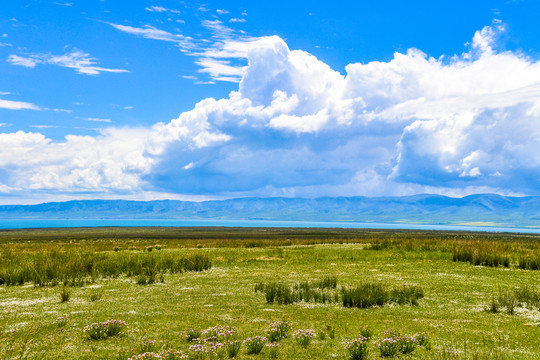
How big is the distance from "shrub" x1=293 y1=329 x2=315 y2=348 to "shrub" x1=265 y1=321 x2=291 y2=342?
0.33 m

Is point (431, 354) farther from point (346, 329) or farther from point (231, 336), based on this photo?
point (231, 336)

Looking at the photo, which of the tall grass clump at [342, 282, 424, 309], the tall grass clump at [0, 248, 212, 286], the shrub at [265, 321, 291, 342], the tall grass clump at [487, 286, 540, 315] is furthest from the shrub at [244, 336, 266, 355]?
the tall grass clump at [0, 248, 212, 286]

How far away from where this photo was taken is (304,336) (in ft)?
39.5

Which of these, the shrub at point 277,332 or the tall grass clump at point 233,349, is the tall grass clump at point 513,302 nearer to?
the shrub at point 277,332

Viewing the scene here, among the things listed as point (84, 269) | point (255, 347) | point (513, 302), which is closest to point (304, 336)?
point (255, 347)

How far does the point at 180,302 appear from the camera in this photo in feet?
59.7

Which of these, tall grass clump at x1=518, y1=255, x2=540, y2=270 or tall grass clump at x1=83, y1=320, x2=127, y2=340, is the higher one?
tall grass clump at x1=83, y1=320, x2=127, y2=340

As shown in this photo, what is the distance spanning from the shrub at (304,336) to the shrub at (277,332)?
327mm

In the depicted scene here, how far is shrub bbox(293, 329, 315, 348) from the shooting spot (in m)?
11.5

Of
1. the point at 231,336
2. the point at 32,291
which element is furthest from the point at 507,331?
the point at 32,291

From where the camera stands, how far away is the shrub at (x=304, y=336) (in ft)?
37.8

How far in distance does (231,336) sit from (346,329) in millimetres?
4027

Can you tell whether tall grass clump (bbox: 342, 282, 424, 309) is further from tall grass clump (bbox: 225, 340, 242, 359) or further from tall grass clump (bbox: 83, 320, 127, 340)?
tall grass clump (bbox: 83, 320, 127, 340)

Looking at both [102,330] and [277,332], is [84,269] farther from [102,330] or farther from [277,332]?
[277,332]
